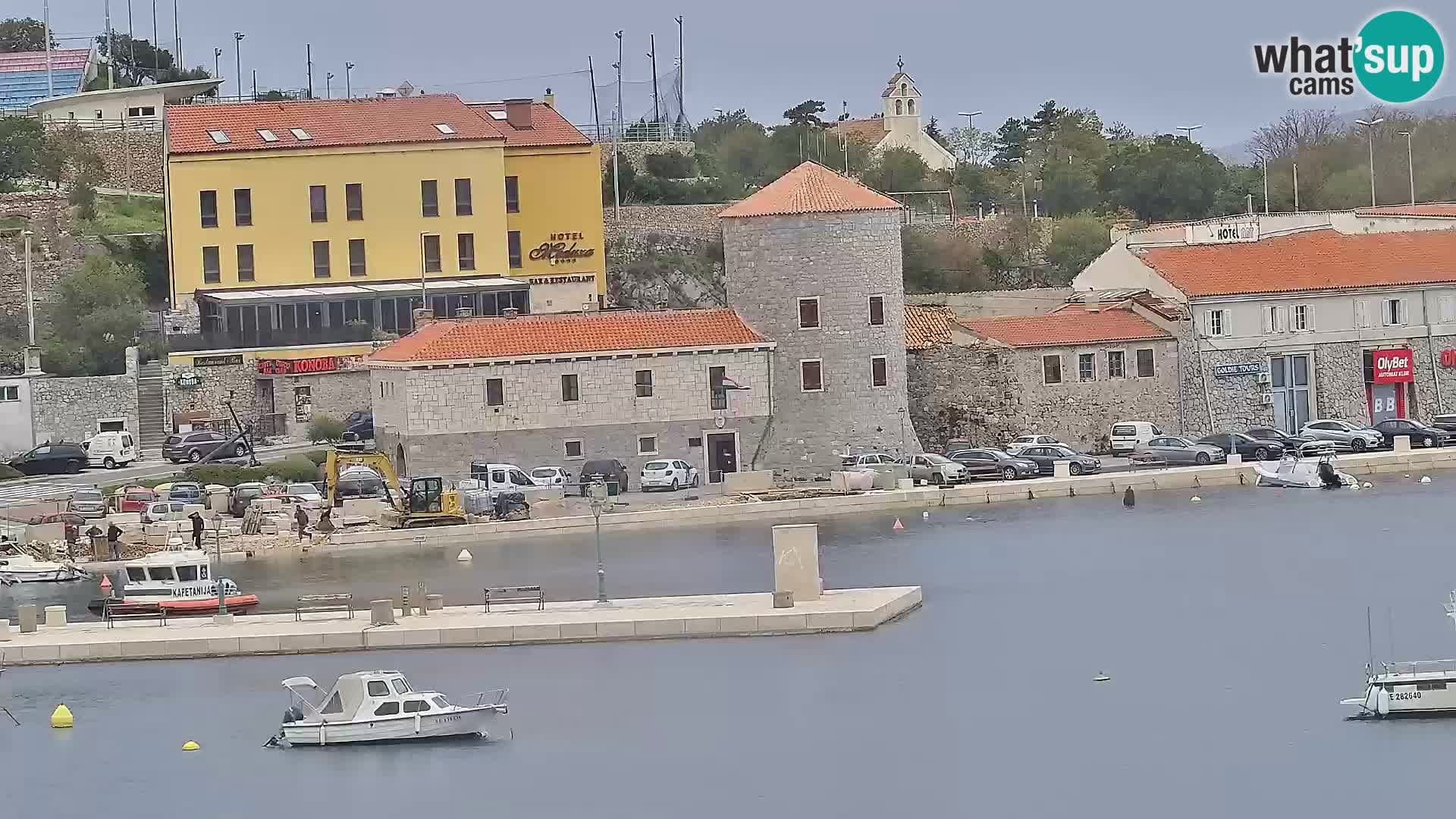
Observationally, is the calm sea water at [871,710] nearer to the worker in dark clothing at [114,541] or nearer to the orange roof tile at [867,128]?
the worker in dark clothing at [114,541]

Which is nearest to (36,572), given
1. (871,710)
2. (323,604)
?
(323,604)

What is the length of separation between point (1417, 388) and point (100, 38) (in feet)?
180

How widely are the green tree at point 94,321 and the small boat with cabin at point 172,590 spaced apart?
820 inches

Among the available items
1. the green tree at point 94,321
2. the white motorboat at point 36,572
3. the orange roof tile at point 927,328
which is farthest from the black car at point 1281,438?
the white motorboat at point 36,572

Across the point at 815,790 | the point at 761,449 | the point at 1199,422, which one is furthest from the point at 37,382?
the point at 815,790

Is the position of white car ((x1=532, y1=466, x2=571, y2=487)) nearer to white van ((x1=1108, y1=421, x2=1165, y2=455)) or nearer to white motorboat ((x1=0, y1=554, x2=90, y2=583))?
white motorboat ((x1=0, y1=554, x2=90, y2=583))

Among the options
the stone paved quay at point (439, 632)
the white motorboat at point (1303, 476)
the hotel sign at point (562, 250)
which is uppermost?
the hotel sign at point (562, 250)

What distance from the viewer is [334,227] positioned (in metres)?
72.2

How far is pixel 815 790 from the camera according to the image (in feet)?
118

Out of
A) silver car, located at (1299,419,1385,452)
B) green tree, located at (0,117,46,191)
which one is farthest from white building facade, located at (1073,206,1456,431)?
green tree, located at (0,117,46,191)

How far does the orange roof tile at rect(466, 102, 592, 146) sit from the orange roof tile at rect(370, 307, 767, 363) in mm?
13995

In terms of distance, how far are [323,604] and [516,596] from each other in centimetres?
352

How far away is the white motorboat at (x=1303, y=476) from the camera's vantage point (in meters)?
62.3

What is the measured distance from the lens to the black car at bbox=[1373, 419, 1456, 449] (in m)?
65.1
